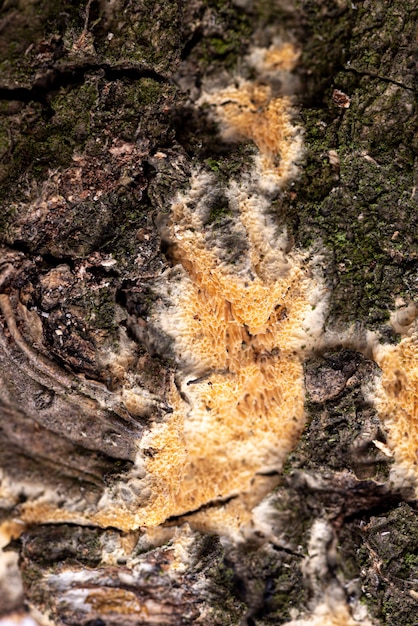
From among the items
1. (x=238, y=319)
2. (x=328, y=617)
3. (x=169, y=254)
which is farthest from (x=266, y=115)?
(x=328, y=617)

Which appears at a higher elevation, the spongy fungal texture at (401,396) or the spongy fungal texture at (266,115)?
the spongy fungal texture at (266,115)

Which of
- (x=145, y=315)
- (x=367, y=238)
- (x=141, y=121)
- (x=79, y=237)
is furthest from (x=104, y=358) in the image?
(x=367, y=238)

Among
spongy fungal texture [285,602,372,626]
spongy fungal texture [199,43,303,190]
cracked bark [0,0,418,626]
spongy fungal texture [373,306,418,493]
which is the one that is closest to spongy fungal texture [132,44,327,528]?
spongy fungal texture [199,43,303,190]

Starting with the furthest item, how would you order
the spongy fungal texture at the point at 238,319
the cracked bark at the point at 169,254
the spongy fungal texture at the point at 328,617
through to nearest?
the spongy fungal texture at the point at 328,617, the spongy fungal texture at the point at 238,319, the cracked bark at the point at 169,254

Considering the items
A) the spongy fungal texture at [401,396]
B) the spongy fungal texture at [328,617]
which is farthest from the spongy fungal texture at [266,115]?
the spongy fungal texture at [328,617]

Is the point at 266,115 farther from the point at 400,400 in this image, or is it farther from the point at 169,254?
the point at 400,400

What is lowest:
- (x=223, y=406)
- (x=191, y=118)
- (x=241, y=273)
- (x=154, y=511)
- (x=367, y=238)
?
(x=154, y=511)

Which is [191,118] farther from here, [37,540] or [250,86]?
[37,540]

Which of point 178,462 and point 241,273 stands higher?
point 241,273

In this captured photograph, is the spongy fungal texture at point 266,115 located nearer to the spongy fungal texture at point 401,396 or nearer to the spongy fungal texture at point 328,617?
the spongy fungal texture at point 401,396
